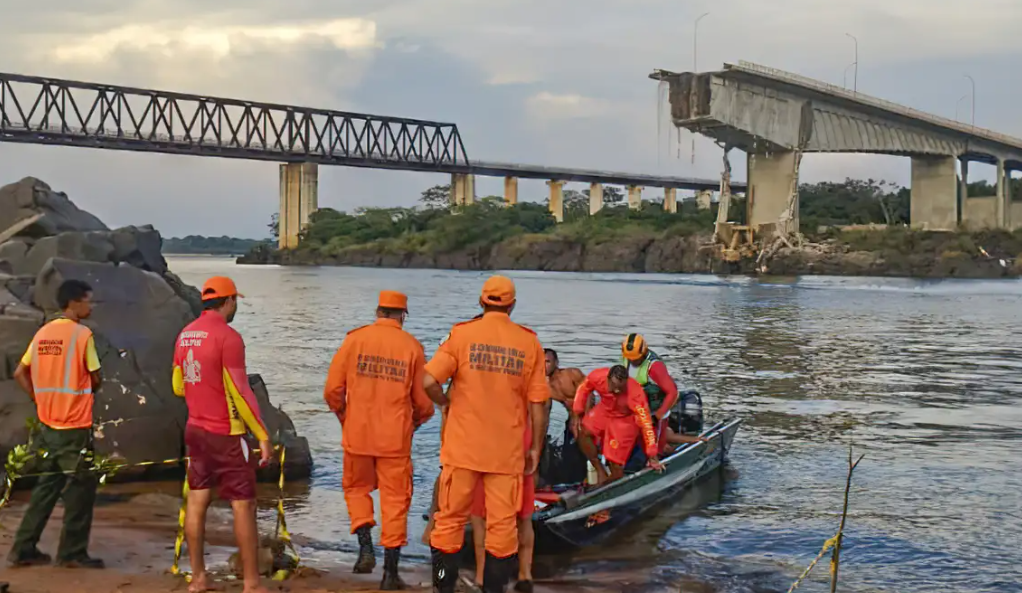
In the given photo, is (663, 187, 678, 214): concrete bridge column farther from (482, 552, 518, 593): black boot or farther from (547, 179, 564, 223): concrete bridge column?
(482, 552, 518, 593): black boot

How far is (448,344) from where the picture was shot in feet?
21.0

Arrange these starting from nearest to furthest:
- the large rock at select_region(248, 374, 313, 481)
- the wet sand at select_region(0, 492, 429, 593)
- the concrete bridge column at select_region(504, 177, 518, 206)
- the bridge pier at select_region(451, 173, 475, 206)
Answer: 1. the wet sand at select_region(0, 492, 429, 593)
2. the large rock at select_region(248, 374, 313, 481)
3. the bridge pier at select_region(451, 173, 475, 206)
4. the concrete bridge column at select_region(504, 177, 518, 206)

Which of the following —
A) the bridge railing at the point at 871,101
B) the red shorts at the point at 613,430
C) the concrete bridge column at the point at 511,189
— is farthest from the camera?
the concrete bridge column at the point at 511,189

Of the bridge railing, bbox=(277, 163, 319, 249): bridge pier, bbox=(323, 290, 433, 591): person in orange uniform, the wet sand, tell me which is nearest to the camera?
the wet sand

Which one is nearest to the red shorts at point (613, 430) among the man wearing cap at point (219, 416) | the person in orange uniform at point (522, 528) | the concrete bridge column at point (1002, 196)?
the person in orange uniform at point (522, 528)

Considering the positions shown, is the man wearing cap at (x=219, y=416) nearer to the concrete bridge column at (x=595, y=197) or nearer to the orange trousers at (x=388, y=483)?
the orange trousers at (x=388, y=483)

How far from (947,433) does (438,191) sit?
501ft

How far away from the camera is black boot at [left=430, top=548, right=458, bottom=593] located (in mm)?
6625

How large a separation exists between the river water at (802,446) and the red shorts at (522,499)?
162 cm

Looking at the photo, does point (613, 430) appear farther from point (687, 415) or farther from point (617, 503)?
point (687, 415)

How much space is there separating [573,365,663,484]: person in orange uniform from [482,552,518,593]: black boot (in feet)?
A: 10.1

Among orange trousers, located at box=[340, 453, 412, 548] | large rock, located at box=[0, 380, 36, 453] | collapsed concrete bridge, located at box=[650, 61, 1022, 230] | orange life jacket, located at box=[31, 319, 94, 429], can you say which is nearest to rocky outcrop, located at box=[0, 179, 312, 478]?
large rock, located at box=[0, 380, 36, 453]

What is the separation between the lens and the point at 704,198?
523 ft

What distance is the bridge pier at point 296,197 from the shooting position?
126 m
